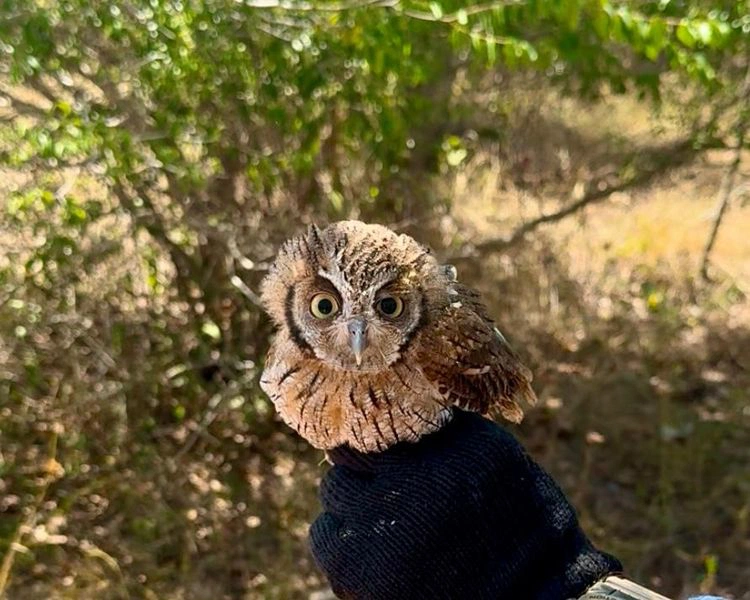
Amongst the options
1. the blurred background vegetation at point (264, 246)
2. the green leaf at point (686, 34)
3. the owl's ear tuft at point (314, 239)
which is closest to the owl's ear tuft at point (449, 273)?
the owl's ear tuft at point (314, 239)

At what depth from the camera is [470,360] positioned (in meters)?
1.66

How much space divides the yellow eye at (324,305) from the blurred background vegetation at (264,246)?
126cm

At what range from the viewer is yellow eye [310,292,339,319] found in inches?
60.9

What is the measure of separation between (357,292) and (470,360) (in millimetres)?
320

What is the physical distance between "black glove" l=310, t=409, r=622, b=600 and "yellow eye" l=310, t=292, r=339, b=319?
308 millimetres

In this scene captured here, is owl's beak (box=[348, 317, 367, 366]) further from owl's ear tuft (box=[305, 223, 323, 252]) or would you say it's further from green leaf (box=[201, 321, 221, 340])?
green leaf (box=[201, 321, 221, 340])

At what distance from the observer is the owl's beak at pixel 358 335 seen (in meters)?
1.47

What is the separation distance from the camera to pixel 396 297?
1.52 meters

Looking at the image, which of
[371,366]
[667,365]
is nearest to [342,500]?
[371,366]

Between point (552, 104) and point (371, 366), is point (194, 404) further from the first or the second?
point (552, 104)

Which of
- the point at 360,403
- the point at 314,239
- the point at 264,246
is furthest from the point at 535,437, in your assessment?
the point at 314,239

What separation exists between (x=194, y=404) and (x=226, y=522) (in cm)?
61

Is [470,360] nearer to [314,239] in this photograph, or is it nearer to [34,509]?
[314,239]

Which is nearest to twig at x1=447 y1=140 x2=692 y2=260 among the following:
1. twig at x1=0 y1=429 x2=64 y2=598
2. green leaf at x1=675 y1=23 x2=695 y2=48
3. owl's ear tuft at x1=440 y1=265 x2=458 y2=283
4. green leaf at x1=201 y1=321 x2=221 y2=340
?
green leaf at x1=201 y1=321 x2=221 y2=340
